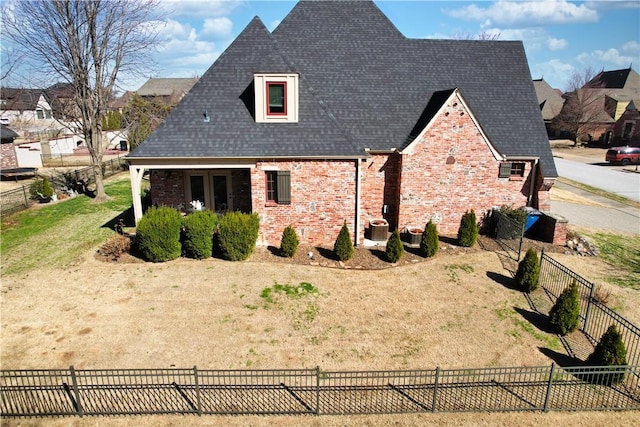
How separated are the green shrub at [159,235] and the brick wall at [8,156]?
27056 millimetres

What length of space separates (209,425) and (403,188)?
12.8 m

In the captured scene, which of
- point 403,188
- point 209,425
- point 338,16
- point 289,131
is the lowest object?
point 209,425

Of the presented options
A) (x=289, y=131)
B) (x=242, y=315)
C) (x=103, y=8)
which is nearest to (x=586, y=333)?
(x=242, y=315)

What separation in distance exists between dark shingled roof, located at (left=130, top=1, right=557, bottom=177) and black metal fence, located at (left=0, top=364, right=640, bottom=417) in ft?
30.5

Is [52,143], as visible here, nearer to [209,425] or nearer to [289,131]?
[289,131]

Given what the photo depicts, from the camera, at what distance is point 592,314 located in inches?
500

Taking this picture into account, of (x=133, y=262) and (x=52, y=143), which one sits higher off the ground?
(x=52, y=143)

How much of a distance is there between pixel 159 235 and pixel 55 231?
7397 millimetres

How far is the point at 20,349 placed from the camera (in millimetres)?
10500

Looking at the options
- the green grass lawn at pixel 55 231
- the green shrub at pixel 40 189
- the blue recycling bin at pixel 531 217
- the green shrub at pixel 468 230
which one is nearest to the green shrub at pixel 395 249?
the green shrub at pixel 468 230

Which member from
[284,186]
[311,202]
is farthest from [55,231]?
[311,202]

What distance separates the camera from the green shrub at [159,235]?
15094 millimetres

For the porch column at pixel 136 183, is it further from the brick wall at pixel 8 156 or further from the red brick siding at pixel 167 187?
the brick wall at pixel 8 156

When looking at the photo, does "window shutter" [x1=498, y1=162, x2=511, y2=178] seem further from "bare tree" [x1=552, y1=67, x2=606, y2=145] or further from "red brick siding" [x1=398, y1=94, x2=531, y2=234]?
"bare tree" [x1=552, y1=67, x2=606, y2=145]
